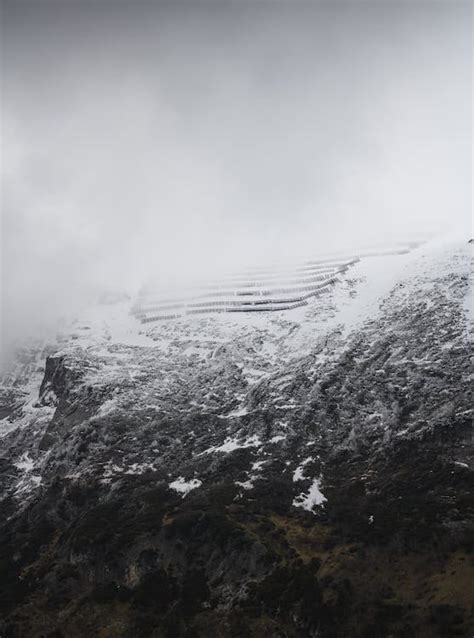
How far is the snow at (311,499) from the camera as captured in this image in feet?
309

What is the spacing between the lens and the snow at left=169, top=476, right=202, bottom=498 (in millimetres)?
105000

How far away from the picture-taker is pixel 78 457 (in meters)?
121

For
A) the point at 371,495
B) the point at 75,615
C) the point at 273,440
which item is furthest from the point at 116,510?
the point at 371,495

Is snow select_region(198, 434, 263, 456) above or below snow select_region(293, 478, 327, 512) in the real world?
above

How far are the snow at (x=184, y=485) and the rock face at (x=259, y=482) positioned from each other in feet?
1.24

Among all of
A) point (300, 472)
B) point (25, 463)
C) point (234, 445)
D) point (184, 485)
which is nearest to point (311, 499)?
point (300, 472)

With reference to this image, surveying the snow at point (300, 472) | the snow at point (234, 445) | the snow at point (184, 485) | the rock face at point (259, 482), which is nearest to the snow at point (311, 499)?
the rock face at point (259, 482)

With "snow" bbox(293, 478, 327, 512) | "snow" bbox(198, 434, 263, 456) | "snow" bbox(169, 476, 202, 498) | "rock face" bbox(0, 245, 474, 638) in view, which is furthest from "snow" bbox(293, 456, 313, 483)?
"snow" bbox(169, 476, 202, 498)

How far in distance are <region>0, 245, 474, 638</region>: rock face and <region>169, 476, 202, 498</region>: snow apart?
38 centimetres

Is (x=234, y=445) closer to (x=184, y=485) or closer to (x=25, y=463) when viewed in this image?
(x=184, y=485)

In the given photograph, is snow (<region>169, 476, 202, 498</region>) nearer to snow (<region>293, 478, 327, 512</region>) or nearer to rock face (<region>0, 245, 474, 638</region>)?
rock face (<region>0, 245, 474, 638</region>)

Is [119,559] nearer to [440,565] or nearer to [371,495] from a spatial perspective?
[371,495]

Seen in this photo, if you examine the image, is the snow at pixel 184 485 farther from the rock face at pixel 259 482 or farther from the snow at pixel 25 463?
the snow at pixel 25 463

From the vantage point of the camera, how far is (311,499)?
95.8 meters
